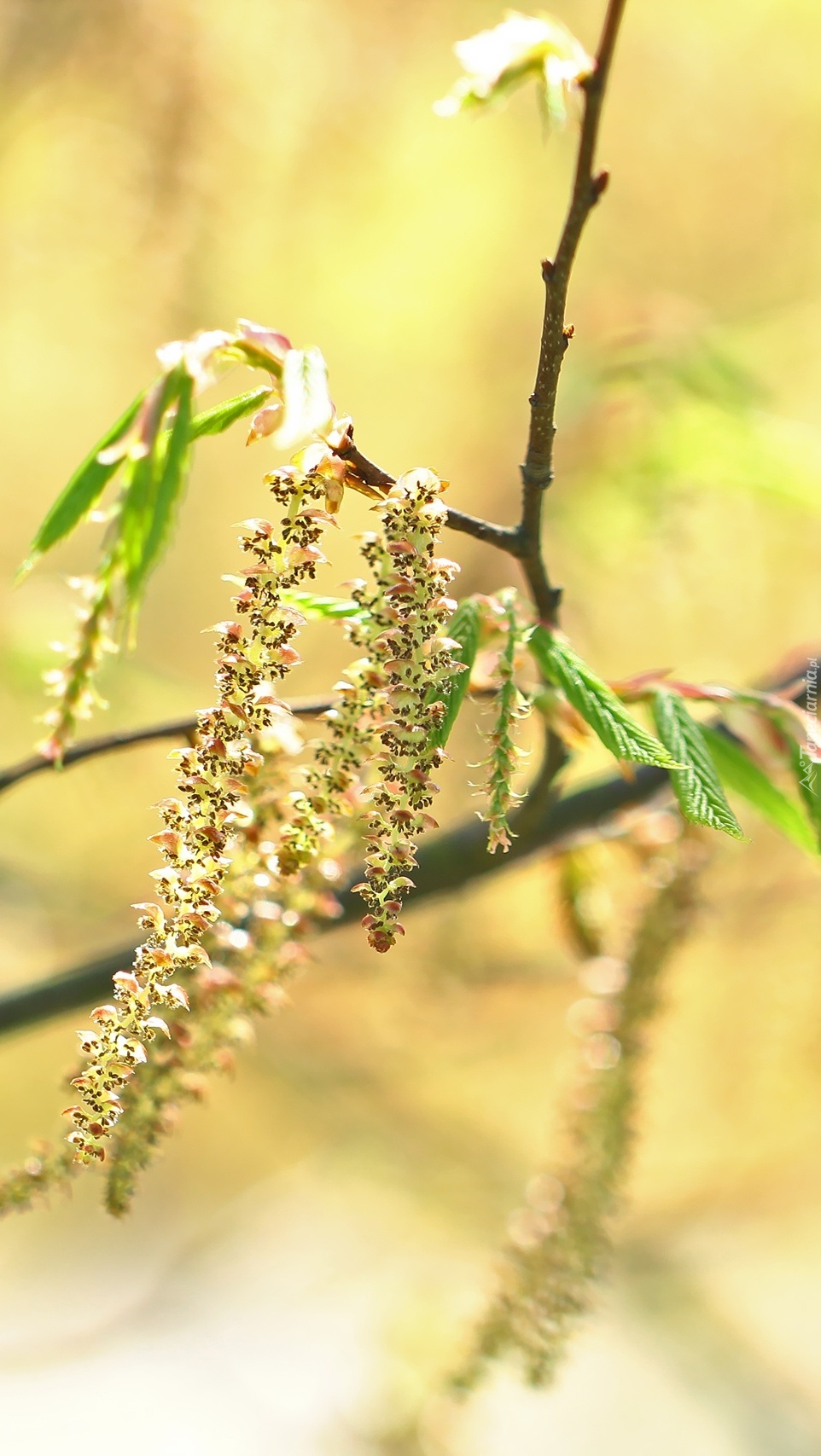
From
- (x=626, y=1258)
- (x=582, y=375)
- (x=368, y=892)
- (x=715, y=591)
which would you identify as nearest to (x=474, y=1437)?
(x=626, y=1258)

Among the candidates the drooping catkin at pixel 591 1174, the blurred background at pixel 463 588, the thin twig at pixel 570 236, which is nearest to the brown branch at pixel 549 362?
the thin twig at pixel 570 236

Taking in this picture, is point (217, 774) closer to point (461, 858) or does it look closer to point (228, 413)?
point (228, 413)

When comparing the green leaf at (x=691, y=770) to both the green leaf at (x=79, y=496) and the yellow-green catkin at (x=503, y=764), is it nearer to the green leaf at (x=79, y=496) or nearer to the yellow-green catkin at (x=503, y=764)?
the yellow-green catkin at (x=503, y=764)

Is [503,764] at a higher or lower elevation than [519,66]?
lower

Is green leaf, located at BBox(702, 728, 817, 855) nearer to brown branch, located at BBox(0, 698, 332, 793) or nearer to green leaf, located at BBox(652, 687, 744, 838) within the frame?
green leaf, located at BBox(652, 687, 744, 838)

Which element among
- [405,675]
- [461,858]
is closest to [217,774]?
[405,675]

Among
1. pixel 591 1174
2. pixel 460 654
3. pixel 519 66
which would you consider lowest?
pixel 591 1174

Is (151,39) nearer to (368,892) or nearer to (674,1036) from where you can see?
(368,892)
